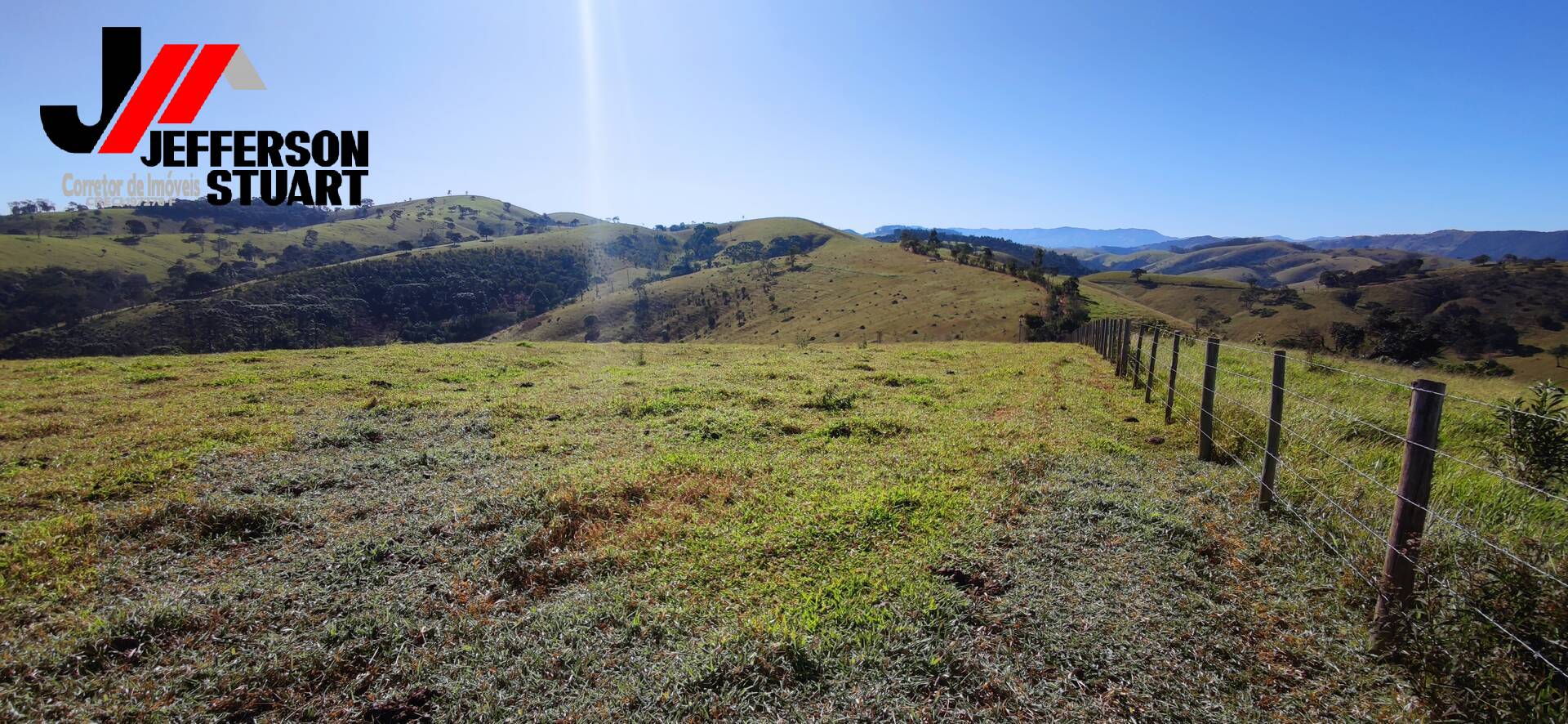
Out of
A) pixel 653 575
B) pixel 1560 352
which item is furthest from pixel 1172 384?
pixel 1560 352

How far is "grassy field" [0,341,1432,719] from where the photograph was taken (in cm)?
422

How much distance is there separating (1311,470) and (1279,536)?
5.20 feet

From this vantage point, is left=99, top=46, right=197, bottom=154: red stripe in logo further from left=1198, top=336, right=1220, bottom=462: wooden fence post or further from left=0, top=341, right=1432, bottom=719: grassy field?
left=1198, top=336, right=1220, bottom=462: wooden fence post

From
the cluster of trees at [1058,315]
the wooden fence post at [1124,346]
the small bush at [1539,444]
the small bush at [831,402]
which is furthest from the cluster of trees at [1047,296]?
the small bush at [1539,444]

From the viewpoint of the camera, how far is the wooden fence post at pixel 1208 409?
8984 millimetres

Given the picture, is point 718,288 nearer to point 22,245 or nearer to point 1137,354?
point 1137,354

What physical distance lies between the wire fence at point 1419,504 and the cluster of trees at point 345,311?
5474 inches

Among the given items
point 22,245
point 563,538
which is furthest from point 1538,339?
point 22,245

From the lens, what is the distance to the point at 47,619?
494 cm

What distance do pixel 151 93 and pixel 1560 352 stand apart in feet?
530

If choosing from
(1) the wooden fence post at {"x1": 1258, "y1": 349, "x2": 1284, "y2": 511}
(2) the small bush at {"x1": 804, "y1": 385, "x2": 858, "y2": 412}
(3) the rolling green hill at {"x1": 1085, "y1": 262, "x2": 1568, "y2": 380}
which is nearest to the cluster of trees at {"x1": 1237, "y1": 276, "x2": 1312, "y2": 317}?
(3) the rolling green hill at {"x1": 1085, "y1": 262, "x2": 1568, "y2": 380}

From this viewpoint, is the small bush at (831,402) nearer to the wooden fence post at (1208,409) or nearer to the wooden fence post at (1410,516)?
the wooden fence post at (1208,409)

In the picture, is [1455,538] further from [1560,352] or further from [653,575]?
[1560,352]

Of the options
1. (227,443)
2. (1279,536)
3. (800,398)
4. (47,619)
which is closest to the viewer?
(47,619)
